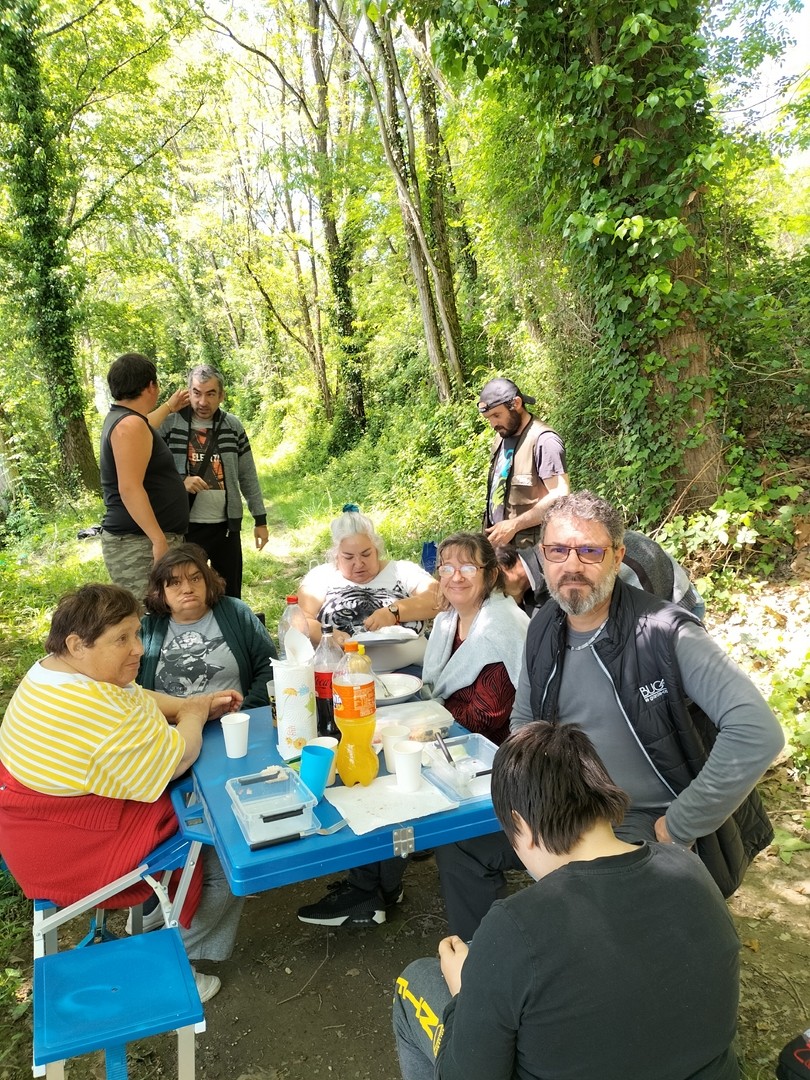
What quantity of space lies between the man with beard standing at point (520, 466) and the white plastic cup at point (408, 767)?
88.6 inches

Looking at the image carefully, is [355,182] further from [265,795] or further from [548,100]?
[265,795]

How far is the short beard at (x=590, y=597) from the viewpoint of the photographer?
218 centimetres

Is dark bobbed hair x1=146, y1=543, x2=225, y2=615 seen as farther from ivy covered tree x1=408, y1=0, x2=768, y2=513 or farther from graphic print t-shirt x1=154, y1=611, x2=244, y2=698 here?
ivy covered tree x1=408, y1=0, x2=768, y2=513

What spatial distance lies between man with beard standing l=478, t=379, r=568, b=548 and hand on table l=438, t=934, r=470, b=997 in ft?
8.77

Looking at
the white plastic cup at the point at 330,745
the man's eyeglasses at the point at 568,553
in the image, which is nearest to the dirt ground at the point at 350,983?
the white plastic cup at the point at 330,745

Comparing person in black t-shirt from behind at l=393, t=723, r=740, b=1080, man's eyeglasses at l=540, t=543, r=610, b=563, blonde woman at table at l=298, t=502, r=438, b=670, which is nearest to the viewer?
person in black t-shirt from behind at l=393, t=723, r=740, b=1080

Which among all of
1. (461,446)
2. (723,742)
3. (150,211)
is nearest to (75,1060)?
(723,742)

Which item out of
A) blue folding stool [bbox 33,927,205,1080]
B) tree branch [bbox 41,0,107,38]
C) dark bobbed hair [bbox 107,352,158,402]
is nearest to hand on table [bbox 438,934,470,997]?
blue folding stool [bbox 33,927,205,1080]

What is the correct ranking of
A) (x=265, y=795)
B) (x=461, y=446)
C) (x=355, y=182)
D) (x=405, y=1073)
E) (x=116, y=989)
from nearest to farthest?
(x=405, y=1073), (x=116, y=989), (x=265, y=795), (x=461, y=446), (x=355, y=182)

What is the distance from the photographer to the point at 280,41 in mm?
14086

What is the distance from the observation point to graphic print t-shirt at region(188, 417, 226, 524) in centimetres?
468

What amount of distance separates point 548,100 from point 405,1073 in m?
6.09

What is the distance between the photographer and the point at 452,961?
157 centimetres

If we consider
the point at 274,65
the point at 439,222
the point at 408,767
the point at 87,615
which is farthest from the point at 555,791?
the point at 274,65
